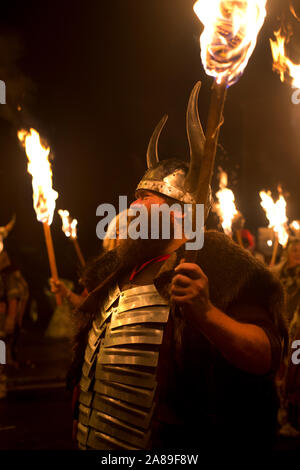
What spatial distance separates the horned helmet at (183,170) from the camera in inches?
108

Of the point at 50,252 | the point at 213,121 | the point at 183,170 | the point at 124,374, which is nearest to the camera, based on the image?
the point at 213,121

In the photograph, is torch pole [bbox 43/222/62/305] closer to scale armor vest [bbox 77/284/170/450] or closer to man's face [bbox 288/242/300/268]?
scale armor vest [bbox 77/284/170/450]

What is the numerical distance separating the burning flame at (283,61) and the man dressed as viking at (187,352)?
15.4ft

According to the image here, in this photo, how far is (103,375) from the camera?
2.84 m

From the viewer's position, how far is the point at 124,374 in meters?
2.71

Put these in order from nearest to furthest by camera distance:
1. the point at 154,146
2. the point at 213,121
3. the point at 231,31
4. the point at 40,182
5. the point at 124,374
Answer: the point at 213,121 < the point at 231,31 < the point at 124,374 < the point at 154,146 < the point at 40,182

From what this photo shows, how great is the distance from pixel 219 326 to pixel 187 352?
402 millimetres

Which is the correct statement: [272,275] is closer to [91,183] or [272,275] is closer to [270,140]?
[91,183]

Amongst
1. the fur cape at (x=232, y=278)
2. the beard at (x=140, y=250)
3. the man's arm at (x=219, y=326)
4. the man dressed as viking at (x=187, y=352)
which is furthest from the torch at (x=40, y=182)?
the man's arm at (x=219, y=326)

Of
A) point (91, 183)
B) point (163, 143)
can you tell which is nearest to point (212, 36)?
point (163, 143)

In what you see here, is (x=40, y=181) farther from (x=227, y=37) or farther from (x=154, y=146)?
(x=227, y=37)

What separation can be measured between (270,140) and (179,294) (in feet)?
82.1

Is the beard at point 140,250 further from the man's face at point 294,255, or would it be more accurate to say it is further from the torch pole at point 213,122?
the man's face at point 294,255

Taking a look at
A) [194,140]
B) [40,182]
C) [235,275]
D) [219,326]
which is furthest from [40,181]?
[219,326]
